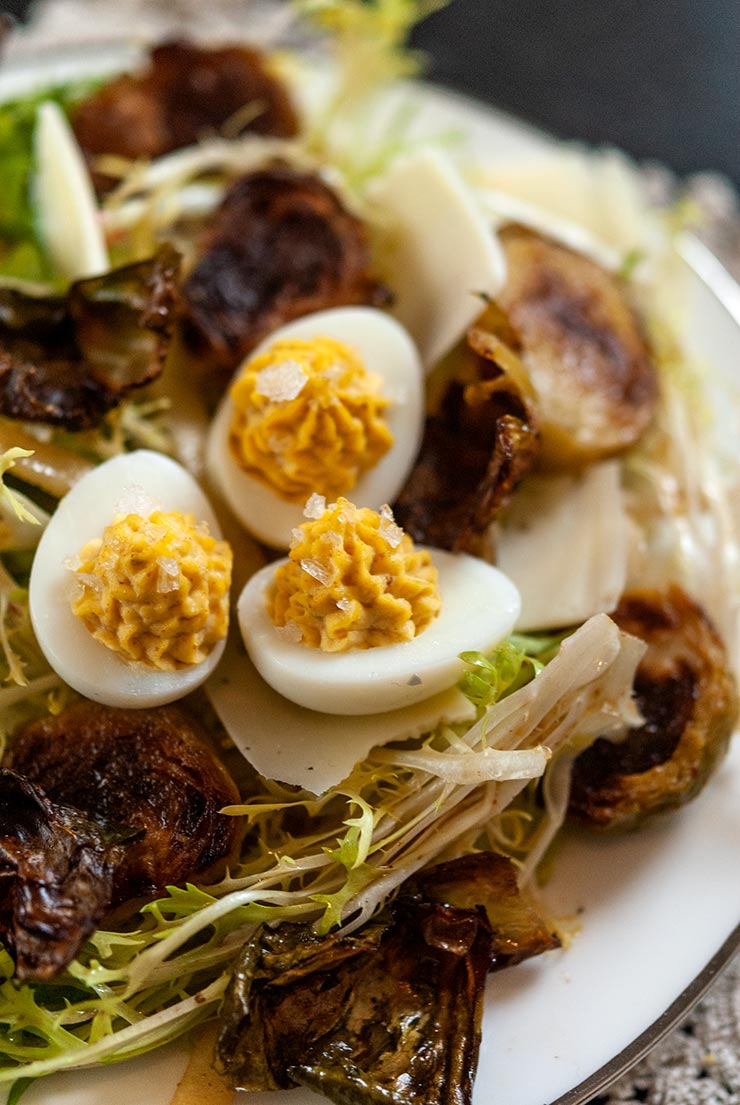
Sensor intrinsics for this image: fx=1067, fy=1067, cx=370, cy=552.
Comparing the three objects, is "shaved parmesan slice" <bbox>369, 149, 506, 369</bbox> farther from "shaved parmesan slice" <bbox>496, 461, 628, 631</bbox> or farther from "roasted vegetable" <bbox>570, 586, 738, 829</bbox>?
"roasted vegetable" <bbox>570, 586, 738, 829</bbox>

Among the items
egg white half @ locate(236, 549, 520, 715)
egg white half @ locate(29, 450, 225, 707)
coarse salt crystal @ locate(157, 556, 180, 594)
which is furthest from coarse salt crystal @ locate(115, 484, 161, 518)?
egg white half @ locate(236, 549, 520, 715)

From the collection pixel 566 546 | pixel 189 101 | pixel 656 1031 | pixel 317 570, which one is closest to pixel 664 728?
pixel 566 546

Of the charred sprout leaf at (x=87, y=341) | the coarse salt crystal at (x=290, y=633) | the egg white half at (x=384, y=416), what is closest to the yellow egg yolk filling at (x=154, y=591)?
the coarse salt crystal at (x=290, y=633)

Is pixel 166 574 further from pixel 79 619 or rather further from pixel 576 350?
pixel 576 350

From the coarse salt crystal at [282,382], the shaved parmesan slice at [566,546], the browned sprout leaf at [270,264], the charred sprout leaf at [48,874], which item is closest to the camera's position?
the charred sprout leaf at [48,874]

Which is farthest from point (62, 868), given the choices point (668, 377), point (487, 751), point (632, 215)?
point (632, 215)

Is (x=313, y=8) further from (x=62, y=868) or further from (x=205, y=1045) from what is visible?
(x=205, y=1045)

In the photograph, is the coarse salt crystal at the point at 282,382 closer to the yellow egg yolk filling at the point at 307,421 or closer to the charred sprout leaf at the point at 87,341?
the yellow egg yolk filling at the point at 307,421
